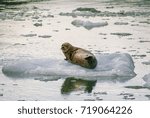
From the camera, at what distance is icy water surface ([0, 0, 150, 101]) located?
5359mm

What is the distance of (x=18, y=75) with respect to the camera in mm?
5922

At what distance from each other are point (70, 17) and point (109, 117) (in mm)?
6539

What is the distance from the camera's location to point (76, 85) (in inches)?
218

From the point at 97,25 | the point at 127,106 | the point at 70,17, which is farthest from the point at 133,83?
the point at 70,17

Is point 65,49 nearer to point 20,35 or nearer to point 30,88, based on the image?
point 30,88

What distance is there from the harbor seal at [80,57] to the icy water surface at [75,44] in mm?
92

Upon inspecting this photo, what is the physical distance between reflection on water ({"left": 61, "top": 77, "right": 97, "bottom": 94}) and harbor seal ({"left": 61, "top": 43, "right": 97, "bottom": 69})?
0.98 feet

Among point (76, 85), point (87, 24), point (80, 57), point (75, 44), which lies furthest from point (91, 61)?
point (87, 24)

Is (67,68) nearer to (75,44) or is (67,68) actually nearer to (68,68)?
(68,68)

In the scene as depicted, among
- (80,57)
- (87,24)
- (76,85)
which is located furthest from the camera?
(87,24)

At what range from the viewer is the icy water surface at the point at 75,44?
211 inches

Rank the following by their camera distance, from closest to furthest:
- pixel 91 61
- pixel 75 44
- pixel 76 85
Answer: pixel 76 85, pixel 91 61, pixel 75 44

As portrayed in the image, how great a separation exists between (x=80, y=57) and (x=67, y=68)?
0.22 meters

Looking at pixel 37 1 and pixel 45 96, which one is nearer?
pixel 45 96
